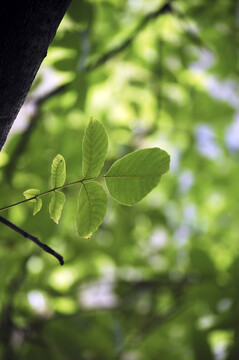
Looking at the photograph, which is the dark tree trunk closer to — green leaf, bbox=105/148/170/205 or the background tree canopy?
green leaf, bbox=105/148/170/205

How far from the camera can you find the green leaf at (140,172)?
337 mm

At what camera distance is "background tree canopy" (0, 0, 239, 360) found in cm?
85

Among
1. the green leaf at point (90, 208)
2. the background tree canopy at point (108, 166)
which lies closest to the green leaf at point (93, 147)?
the green leaf at point (90, 208)

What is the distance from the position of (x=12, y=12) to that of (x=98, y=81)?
0.69m

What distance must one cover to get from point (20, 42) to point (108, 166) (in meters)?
0.85

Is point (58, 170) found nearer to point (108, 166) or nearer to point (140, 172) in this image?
point (140, 172)

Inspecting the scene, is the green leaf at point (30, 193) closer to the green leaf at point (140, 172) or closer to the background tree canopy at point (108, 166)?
the green leaf at point (140, 172)

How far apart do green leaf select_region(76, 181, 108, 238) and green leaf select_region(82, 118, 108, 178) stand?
0.05 feet

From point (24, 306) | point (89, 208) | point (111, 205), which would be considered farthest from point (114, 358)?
point (89, 208)

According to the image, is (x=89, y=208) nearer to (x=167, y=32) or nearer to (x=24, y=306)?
(x=24, y=306)

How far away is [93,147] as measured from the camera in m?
0.34

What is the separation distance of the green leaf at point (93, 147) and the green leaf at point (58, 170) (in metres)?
0.02

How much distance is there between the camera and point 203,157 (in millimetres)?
1336

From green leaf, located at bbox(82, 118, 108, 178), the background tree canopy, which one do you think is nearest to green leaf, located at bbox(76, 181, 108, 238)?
green leaf, located at bbox(82, 118, 108, 178)
